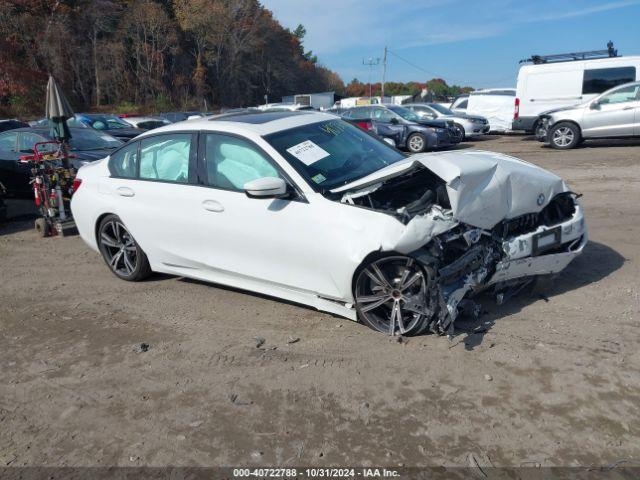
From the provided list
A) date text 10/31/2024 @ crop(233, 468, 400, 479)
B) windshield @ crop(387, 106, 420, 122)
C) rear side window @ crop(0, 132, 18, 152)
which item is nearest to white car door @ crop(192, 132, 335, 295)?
date text 10/31/2024 @ crop(233, 468, 400, 479)

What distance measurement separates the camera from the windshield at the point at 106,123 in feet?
58.1

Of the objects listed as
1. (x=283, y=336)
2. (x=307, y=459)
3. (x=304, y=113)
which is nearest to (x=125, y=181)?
(x=304, y=113)

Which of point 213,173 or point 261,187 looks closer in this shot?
point 261,187

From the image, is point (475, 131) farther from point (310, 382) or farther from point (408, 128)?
point (310, 382)

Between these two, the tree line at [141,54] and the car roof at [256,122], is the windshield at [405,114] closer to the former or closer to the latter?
the car roof at [256,122]

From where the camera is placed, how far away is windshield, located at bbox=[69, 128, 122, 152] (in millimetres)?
10461

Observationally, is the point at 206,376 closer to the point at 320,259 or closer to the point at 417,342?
the point at 320,259

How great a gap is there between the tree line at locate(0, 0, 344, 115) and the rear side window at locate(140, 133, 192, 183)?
38.6 m

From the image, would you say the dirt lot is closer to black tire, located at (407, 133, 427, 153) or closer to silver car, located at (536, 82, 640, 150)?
silver car, located at (536, 82, 640, 150)

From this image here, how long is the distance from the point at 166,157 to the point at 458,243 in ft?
9.54

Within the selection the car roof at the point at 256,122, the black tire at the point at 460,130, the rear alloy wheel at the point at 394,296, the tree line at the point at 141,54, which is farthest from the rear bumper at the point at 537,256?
the tree line at the point at 141,54

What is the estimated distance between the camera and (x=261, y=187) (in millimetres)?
4109

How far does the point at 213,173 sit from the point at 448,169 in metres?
2.07

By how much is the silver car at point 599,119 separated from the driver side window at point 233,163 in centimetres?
1233
